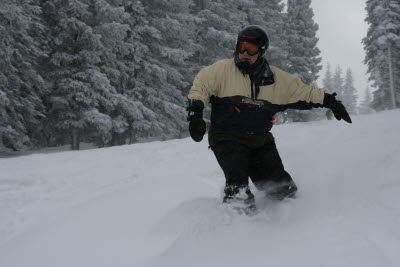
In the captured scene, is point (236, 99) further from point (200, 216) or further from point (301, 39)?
point (301, 39)

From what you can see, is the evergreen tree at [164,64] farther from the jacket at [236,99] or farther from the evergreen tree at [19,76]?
the jacket at [236,99]

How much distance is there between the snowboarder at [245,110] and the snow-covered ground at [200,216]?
0.27 m

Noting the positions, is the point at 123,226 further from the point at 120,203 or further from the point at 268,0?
the point at 268,0

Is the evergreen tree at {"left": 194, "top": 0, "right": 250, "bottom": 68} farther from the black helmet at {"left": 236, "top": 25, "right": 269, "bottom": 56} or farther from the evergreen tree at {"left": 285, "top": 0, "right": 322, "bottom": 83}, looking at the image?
the black helmet at {"left": 236, "top": 25, "right": 269, "bottom": 56}

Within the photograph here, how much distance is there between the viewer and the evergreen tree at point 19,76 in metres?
11.1

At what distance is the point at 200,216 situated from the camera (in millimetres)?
2783

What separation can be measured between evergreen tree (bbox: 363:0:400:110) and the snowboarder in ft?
81.6

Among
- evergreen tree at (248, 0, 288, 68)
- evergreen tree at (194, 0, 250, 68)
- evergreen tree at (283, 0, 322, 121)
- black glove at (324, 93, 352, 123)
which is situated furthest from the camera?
evergreen tree at (283, 0, 322, 121)

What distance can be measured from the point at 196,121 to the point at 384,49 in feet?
91.2

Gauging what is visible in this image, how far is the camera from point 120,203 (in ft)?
12.3

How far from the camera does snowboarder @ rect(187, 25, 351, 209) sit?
2.97 metres

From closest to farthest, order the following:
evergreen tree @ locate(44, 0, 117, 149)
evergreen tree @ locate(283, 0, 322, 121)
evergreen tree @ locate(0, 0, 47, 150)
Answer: evergreen tree @ locate(0, 0, 47, 150), evergreen tree @ locate(44, 0, 117, 149), evergreen tree @ locate(283, 0, 322, 121)

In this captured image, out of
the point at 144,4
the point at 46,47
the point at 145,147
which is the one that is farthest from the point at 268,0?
the point at 145,147

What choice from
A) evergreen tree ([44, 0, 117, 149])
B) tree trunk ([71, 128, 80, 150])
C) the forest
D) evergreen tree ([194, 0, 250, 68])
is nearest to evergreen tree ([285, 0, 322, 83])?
the forest
